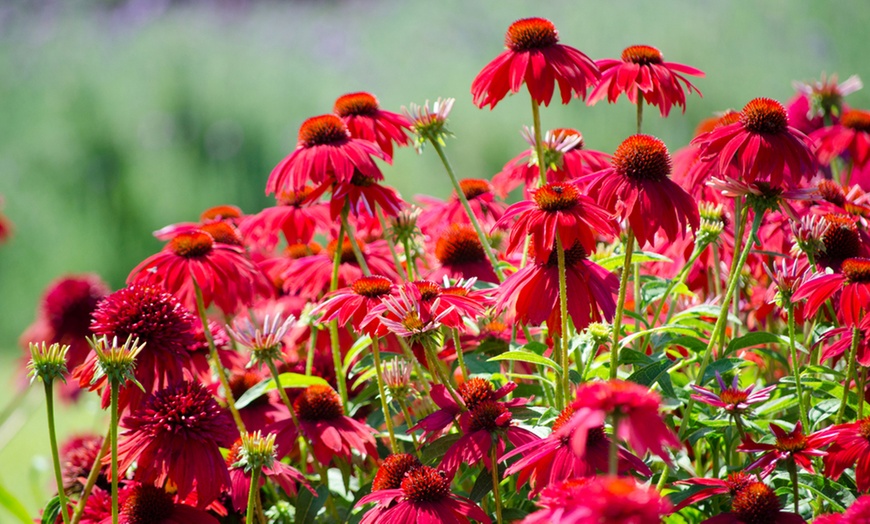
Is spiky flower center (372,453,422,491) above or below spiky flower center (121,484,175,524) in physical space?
above

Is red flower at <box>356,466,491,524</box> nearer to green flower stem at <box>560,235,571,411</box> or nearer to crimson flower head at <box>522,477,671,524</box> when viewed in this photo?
green flower stem at <box>560,235,571,411</box>

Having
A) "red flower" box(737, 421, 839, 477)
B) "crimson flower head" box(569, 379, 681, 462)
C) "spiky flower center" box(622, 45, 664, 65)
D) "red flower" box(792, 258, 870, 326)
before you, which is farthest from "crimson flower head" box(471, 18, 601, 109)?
"crimson flower head" box(569, 379, 681, 462)

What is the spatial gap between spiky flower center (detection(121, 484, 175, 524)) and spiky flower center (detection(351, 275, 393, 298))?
0.33 m

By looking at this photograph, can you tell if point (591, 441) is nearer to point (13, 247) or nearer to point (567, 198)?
point (567, 198)

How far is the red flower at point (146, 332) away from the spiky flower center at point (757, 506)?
64 centimetres

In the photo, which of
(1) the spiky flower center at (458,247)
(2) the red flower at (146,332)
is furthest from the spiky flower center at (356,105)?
(2) the red flower at (146,332)

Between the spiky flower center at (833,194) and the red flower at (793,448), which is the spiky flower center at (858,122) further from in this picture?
the red flower at (793,448)

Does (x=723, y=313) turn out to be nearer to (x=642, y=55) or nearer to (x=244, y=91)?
(x=642, y=55)

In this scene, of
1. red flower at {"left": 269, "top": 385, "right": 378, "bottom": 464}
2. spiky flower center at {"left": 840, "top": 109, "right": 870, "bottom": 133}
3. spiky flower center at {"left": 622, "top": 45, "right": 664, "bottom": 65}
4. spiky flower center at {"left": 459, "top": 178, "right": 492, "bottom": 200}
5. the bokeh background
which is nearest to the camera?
red flower at {"left": 269, "top": 385, "right": 378, "bottom": 464}

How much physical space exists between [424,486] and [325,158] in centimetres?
50

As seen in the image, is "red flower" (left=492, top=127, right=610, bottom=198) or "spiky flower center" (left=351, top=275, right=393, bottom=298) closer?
"spiky flower center" (left=351, top=275, right=393, bottom=298)

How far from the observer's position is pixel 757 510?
83 cm

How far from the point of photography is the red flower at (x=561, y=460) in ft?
2.59

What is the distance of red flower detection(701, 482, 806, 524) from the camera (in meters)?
0.83
